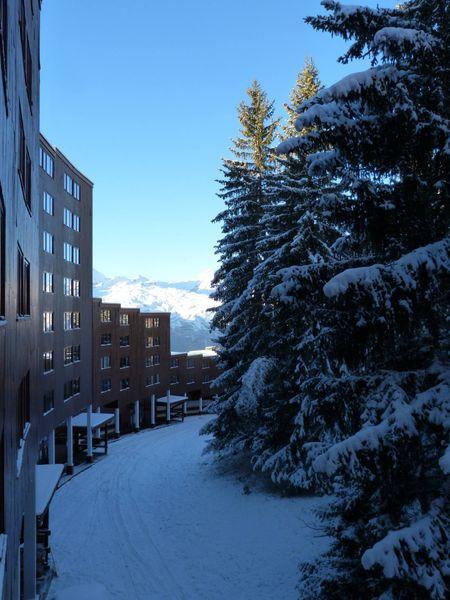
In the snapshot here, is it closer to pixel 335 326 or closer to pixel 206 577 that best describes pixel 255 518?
pixel 206 577

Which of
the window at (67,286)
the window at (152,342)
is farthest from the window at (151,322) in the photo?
the window at (67,286)

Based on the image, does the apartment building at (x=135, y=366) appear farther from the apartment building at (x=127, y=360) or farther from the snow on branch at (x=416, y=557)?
the snow on branch at (x=416, y=557)

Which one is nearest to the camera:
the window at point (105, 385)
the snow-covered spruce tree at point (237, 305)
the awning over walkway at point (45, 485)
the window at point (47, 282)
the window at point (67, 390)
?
the awning over walkway at point (45, 485)

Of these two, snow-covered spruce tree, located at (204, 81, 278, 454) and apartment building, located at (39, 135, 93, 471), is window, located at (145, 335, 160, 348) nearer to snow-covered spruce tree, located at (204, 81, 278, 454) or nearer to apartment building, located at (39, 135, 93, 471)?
apartment building, located at (39, 135, 93, 471)

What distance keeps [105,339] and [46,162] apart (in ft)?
59.7

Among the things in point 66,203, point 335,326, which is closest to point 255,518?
point 335,326

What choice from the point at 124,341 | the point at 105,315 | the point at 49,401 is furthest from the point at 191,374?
the point at 49,401

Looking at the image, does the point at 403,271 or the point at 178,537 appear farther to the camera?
the point at 178,537

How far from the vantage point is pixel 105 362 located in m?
41.5

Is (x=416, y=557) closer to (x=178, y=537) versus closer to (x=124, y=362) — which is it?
(x=178, y=537)

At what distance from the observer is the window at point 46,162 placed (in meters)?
27.3

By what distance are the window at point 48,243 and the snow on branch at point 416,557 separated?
1028 inches

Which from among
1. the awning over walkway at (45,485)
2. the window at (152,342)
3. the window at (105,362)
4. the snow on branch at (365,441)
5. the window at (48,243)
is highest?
the window at (48,243)

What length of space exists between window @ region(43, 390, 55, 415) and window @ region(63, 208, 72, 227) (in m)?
11.4
